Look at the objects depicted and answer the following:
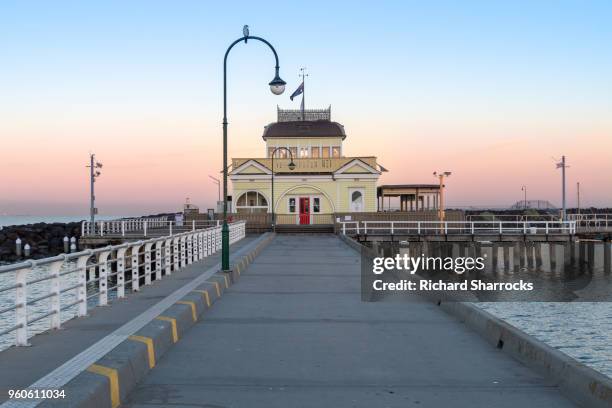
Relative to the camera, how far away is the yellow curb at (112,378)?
592 centimetres

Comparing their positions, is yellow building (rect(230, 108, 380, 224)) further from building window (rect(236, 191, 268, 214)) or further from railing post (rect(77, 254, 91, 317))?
railing post (rect(77, 254, 91, 317))

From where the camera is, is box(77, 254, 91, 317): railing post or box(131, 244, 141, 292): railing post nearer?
box(77, 254, 91, 317): railing post

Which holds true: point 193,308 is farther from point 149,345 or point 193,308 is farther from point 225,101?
point 225,101

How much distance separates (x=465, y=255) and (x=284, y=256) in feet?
75.4

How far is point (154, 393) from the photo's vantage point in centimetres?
644

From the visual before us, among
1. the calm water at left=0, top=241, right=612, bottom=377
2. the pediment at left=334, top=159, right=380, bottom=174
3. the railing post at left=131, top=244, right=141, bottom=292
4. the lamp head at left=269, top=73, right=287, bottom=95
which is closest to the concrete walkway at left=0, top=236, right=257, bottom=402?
the railing post at left=131, top=244, right=141, bottom=292

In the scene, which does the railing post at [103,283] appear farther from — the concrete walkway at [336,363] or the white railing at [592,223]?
the white railing at [592,223]

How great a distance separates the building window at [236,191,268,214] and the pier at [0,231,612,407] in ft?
136

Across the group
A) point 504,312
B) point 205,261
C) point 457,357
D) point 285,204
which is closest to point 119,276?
point 457,357

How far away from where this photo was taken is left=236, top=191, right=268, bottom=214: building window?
179 ft

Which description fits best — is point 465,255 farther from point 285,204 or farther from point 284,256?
point 284,256

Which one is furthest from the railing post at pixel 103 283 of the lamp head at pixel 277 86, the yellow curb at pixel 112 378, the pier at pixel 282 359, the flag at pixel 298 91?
the flag at pixel 298 91

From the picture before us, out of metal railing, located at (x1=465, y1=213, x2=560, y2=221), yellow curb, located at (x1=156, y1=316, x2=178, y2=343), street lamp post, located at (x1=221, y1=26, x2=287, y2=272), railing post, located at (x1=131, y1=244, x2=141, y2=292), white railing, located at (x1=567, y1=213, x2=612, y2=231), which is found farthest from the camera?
metal railing, located at (x1=465, y1=213, x2=560, y2=221)

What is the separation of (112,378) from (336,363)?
2874mm
